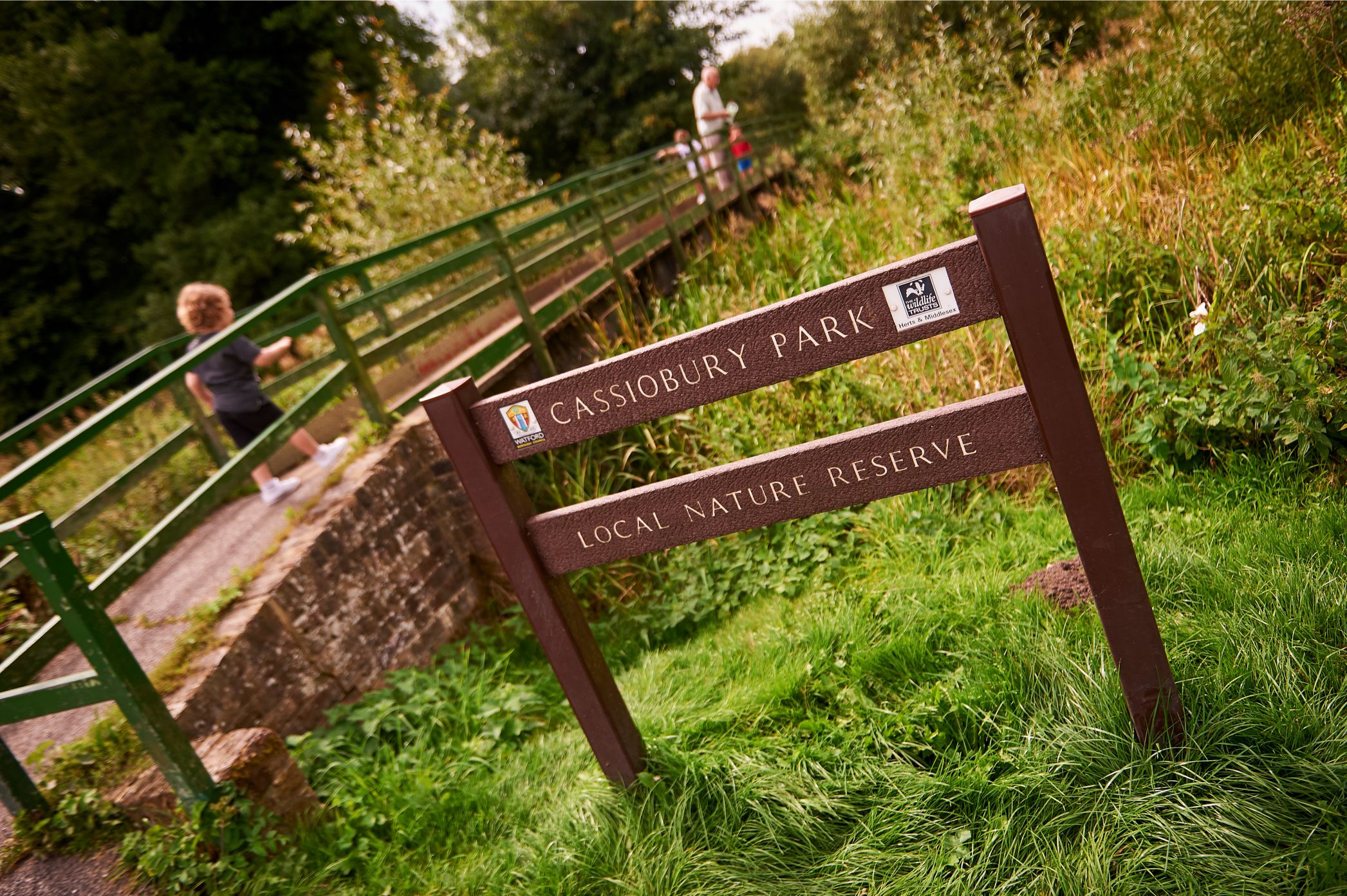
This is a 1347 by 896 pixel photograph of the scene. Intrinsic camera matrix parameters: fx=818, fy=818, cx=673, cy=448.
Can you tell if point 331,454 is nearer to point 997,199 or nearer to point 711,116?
point 997,199

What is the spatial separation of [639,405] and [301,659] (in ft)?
8.59

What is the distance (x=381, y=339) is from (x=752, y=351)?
14.4 feet

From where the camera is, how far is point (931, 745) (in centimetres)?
246

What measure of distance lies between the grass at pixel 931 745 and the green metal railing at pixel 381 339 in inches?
57.2

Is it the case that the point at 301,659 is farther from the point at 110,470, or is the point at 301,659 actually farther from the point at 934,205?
the point at 110,470

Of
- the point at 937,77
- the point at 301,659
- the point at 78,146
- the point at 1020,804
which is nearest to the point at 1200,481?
the point at 1020,804

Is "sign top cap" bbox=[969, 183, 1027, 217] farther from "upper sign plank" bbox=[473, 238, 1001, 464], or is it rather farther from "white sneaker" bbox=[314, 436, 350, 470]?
"white sneaker" bbox=[314, 436, 350, 470]

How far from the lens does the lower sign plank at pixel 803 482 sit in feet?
6.61

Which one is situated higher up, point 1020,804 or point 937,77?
point 937,77

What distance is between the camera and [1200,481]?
3.26 meters

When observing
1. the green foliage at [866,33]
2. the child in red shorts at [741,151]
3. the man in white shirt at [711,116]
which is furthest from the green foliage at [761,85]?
the man in white shirt at [711,116]

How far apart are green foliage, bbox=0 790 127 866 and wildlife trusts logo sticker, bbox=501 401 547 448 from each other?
2.22 meters

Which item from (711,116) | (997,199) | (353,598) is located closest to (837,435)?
(997,199)

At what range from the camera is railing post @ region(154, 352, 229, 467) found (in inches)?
244
